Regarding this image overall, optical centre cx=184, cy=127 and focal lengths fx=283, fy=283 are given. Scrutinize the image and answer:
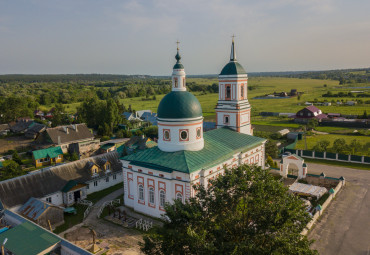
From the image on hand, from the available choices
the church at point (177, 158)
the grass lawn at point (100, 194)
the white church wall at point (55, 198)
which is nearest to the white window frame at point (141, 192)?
the church at point (177, 158)

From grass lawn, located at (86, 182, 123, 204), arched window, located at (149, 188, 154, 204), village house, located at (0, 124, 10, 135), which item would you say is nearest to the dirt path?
arched window, located at (149, 188, 154, 204)

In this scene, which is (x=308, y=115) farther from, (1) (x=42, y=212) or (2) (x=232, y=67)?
(1) (x=42, y=212)

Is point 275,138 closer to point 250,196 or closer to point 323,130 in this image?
point 323,130

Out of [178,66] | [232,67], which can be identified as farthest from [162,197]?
[232,67]

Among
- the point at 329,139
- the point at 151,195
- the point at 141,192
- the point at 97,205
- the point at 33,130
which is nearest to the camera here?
the point at 151,195

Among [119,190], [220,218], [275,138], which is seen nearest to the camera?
[220,218]

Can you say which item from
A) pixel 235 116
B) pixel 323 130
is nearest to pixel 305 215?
pixel 235 116

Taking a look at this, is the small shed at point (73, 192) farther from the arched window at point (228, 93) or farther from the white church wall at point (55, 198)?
the arched window at point (228, 93)

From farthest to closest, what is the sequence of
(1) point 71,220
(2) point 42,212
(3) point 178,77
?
(3) point 178,77 → (1) point 71,220 → (2) point 42,212
